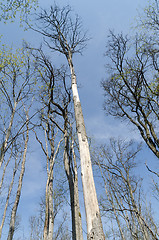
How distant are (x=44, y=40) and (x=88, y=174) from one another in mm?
6874

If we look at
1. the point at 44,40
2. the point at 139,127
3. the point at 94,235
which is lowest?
the point at 94,235

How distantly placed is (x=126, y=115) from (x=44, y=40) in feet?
19.8

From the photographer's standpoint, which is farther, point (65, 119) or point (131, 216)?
point (131, 216)

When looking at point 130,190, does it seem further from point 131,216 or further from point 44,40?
point 44,40

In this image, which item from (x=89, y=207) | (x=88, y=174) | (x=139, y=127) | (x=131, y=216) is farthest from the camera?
(x=131, y=216)

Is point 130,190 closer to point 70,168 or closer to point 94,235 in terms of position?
point 70,168

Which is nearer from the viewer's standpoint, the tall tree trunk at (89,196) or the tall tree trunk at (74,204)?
the tall tree trunk at (89,196)

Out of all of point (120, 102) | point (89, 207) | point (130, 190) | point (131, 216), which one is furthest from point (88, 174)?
point (131, 216)

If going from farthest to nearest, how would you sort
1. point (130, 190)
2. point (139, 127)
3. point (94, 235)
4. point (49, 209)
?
point (130, 190)
point (139, 127)
point (49, 209)
point (94, 235)

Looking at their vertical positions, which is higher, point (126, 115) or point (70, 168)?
point (126, 115)

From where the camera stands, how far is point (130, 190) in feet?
37.0

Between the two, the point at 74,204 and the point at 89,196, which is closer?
the point at 89,196

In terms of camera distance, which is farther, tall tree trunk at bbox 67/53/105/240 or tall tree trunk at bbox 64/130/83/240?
tall tree trunk at bbox 64/130/83/240

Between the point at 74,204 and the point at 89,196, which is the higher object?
the point at 74,204
